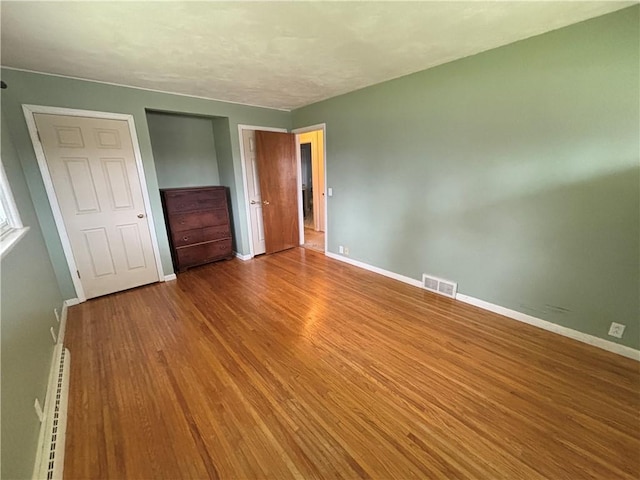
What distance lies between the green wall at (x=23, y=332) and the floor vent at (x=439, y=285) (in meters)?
3.21

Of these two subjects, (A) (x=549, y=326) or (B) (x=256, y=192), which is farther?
(B) (x=256, y=192)

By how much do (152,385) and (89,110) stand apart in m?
2.80

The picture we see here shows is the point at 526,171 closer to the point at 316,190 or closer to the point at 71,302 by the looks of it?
the point at 316,190

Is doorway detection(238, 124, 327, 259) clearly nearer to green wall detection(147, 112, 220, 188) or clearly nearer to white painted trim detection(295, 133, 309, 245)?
white painted trim detection(295, 133, 309, 245)

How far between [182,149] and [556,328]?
4.90 meters

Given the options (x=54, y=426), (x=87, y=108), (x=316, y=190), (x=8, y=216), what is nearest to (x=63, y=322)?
(x=8, y=216)

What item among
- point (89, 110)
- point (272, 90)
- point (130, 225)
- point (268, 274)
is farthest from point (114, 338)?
point (272, 90)

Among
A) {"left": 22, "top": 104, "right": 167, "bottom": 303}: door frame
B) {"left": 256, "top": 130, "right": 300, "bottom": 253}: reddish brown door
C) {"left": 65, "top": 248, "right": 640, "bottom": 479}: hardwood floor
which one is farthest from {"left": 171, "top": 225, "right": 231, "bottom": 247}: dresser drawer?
{"left": 65, "top": 248, "right": 640, "bottom": 479}: hardwood floor

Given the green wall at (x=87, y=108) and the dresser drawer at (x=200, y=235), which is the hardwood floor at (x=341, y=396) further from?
the dresser drawer at (x=200, y=235)

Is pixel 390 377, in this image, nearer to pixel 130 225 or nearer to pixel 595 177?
pixel 595 177

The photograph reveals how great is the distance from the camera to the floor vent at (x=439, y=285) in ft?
9.24

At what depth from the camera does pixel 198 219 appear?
3738 mm

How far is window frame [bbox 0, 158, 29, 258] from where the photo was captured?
1761 millimetres

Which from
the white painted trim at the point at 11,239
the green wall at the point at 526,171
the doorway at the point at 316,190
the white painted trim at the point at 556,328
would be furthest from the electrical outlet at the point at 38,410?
the doorway at the point at 316,190
